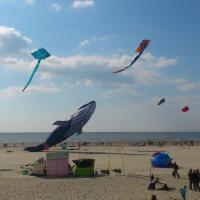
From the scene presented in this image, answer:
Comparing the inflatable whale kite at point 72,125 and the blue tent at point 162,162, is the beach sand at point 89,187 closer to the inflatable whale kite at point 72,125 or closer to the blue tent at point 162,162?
the blue tent at point 162,162

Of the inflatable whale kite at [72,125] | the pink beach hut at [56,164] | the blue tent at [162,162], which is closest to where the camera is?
the pink beach hut at [56,164]

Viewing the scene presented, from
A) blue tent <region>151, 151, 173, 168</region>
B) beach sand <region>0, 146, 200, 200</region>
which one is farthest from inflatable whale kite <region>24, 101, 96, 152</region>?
beach sand <region>0, 146, 200, 200</region>

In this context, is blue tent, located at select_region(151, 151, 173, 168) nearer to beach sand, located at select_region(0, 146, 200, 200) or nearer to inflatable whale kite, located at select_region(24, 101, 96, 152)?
beach sand, located at select_region(0, 146, 200, 200)

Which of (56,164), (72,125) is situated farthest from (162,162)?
(72,125)

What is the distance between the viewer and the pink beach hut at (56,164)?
25688mm

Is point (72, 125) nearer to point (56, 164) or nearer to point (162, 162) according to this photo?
point (162, 162)

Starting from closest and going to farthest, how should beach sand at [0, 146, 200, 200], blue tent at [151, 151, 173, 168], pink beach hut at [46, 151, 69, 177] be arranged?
beach sand at [0, 146, 200, 200] < pink beach hut at [46, 151, 69, 177] < blue tent at [151, 151, 173, 168]

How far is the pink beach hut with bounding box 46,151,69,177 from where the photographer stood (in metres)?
25.7

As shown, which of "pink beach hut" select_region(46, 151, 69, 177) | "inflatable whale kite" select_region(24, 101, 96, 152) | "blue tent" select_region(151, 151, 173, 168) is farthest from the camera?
"inflatable whale kite" select_region(24, 101, 96, 152)

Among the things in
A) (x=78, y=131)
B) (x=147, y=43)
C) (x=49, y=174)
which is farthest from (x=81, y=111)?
(x=49, y=174)

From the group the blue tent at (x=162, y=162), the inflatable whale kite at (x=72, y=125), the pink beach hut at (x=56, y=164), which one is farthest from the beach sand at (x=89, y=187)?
the inflatable whale kite at (x=72, y=125)

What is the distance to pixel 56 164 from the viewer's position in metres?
25.8

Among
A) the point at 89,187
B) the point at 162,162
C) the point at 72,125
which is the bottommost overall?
the point at 89,187

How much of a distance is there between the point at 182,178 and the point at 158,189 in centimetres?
440
